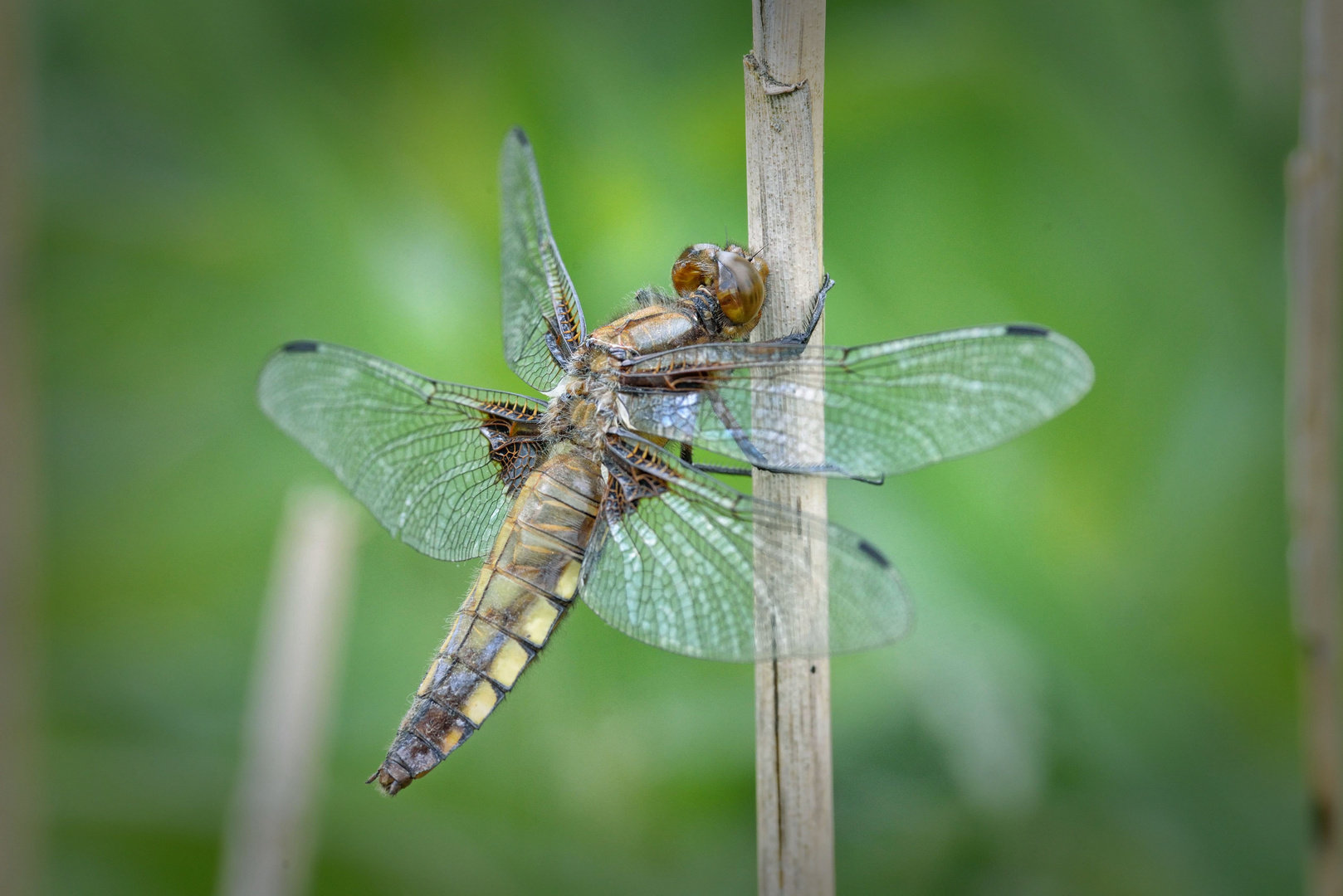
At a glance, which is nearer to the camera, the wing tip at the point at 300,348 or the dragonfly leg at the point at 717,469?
the dragonfly leg at the point at 717,469

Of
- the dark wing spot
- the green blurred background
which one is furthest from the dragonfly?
the green blurred background

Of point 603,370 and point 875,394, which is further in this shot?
point 603,370

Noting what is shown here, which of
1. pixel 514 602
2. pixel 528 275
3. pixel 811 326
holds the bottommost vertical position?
pixel 514 602

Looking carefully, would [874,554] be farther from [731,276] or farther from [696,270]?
[696,270]

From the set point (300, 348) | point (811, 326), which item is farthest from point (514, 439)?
point (811, 326)

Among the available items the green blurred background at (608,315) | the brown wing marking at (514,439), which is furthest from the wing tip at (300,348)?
the green blurred background at (608,315)

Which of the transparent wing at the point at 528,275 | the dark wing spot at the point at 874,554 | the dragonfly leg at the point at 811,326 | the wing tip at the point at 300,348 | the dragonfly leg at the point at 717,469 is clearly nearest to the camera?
the dark wing spot at the point at 874,554

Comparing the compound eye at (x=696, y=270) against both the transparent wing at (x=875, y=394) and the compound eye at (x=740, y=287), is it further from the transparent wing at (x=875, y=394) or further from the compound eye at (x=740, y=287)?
the transparent wing at (x=875, y=394)

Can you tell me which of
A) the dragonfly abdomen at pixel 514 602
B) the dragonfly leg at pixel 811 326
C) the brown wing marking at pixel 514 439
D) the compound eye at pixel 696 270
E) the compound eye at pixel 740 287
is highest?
the compound eye at pixel 696 270
